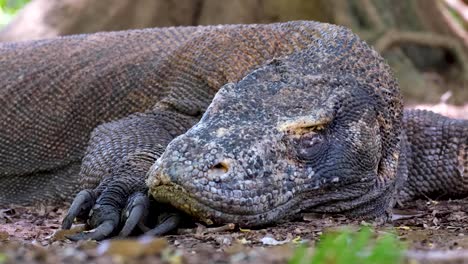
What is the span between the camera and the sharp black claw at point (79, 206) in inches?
162

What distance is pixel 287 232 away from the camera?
3.95 metres

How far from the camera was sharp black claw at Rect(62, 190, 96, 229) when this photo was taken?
4109 millimetres

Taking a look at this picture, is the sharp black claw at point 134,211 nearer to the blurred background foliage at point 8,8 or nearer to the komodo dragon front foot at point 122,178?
the komodo dragon front foot at point 122,178

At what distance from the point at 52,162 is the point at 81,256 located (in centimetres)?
353

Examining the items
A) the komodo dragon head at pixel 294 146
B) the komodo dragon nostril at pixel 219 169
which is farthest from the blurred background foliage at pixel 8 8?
the komodo dragon nostril at pixel 219 169

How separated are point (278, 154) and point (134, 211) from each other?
2.30ft

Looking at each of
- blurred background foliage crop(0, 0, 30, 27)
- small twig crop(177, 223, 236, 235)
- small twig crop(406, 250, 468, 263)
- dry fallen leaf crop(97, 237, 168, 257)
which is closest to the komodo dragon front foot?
small twig crop(177, 223, 236, 235)

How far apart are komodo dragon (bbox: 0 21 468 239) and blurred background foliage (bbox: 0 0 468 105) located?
3.38 metres

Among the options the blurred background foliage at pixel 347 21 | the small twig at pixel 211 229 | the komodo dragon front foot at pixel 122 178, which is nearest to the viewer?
the small twig at pixel 211 229

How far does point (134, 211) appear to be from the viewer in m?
4.04

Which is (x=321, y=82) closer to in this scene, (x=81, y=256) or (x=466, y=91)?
(x=81, y=256)

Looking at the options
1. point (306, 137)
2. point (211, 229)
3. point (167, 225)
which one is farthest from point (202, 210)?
point (306, 137)

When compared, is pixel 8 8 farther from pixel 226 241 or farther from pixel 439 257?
pixel 439 257

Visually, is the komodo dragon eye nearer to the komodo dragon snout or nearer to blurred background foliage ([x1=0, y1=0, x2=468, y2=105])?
the komodo dragon snout
